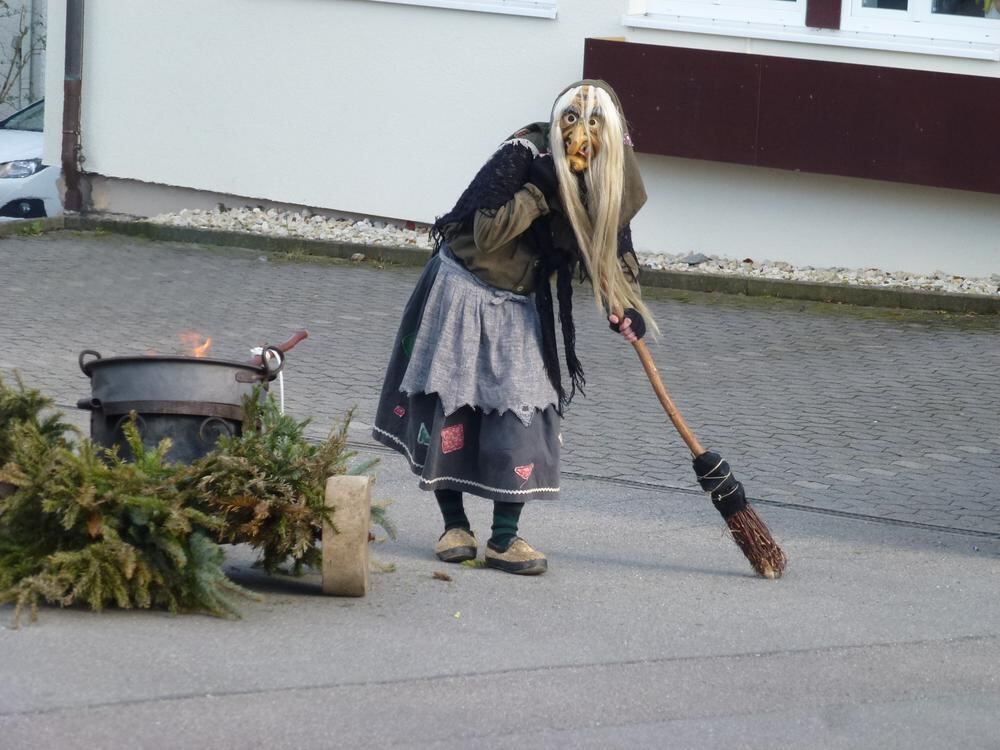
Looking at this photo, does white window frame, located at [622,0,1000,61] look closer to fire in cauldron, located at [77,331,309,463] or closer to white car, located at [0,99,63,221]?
white car, located at [0,99,63,221]

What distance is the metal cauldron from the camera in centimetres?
525

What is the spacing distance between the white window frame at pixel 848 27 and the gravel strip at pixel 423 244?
5.48 ft

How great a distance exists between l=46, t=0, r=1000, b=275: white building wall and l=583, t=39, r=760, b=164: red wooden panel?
33 centimetres

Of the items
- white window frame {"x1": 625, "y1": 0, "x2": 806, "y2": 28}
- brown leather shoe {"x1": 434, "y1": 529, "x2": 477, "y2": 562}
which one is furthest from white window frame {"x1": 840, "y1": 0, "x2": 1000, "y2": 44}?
brown leather shoe {"x1": 434, "y1": 529, "x2": 477, "y2": 562}

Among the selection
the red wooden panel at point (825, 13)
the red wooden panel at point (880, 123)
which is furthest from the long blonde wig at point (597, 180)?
the red wooden panel at point (825, 13)

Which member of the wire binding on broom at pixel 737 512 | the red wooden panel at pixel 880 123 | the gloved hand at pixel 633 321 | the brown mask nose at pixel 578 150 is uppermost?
the brown mask nose at pixel 578 150

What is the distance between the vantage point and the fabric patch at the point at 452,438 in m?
5.66

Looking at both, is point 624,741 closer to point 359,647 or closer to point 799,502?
point 359,647

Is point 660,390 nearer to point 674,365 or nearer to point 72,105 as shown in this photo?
point 674,365

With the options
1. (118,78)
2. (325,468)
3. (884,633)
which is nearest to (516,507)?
(325,468)

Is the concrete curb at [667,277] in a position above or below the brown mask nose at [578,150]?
below

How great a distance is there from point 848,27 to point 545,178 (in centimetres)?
766

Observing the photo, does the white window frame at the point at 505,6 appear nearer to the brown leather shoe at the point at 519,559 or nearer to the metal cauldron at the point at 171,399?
the brown leather shoe at the point at 519,559

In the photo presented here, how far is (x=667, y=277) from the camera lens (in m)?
12.6
